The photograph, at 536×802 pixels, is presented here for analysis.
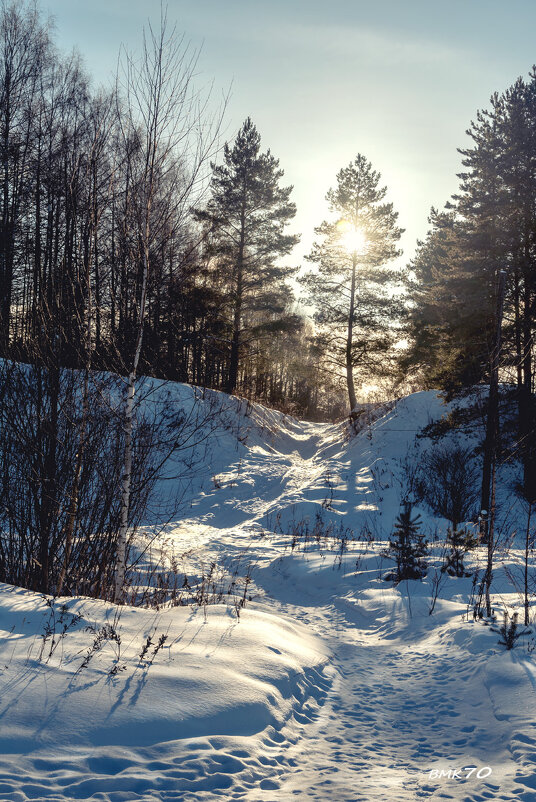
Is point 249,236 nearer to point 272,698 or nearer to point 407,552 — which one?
point 407,552

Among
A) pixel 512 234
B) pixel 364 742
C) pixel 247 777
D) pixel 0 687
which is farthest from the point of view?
pixel 512 234

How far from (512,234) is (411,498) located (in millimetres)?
8954

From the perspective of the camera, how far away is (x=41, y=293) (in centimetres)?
564

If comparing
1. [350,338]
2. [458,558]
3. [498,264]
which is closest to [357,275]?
[350,338]

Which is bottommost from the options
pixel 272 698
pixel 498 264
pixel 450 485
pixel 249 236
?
pixel 272 698

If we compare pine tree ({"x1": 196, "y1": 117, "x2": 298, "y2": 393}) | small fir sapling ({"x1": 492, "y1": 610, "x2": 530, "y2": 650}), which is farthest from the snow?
pine tree ({"x1": 196, "y1": 117, "x2": 298, "y2": 393})

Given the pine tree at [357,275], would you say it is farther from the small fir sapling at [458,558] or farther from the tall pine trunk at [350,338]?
the small fir sapling at [458,558]

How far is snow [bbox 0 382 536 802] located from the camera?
2.57 meters

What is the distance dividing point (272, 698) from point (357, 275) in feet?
84.7

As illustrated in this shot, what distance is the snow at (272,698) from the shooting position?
2.57m

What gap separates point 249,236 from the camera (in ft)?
78.6

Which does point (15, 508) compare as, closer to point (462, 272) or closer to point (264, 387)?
point (462, 272)

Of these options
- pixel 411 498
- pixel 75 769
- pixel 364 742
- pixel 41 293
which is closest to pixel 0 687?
pixel 75 769

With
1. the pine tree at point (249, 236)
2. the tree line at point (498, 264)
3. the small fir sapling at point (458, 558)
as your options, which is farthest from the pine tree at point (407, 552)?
the pine tree at point (249, 236)
